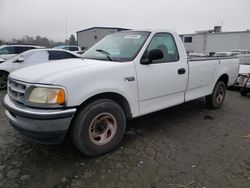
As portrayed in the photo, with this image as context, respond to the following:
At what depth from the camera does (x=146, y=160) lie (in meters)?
2.88

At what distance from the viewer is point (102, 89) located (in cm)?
271

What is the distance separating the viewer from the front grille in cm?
254

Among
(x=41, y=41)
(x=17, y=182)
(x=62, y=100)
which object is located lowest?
(x=17, y=182)

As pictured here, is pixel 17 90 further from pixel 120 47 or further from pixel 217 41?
pixel 217 41

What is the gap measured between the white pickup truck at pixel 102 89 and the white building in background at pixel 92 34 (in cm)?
2750

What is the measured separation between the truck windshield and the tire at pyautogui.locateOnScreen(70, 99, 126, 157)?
2.74 feet

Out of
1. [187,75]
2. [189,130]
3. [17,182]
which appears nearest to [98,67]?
[17,182]

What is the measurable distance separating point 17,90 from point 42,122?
663 millimetres

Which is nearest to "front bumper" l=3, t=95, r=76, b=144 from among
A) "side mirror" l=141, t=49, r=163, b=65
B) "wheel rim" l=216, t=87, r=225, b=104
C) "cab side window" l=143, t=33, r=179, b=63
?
"side mirror" l=141, t=49, r=163, b=65

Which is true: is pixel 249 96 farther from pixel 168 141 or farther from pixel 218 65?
pixel 168 141

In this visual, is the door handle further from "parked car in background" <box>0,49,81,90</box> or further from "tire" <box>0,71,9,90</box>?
"tire" <box>0,71,9,90</box>

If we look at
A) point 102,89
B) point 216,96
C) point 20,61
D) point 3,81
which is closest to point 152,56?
point 102,89

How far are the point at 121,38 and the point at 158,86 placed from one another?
1168 millimetres

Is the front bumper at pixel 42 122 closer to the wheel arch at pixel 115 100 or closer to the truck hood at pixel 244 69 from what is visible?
the wheel arch at pixel 115 100
